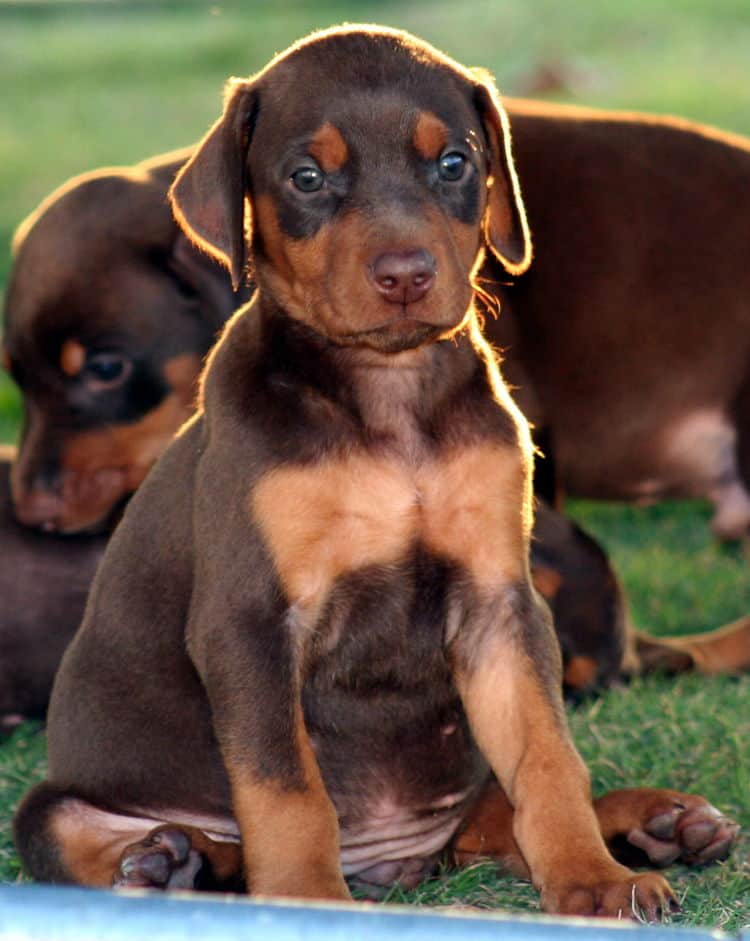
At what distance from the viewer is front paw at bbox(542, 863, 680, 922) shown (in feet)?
11.6

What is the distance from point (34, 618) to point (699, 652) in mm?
1992

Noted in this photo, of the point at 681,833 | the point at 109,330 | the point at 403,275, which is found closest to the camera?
the point at 403,275

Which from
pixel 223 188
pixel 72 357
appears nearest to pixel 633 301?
pixel 72 357

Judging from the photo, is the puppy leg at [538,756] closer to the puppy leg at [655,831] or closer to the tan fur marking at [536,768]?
the tan fur marking at [536,768]

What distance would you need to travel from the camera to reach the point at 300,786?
362 centimetres

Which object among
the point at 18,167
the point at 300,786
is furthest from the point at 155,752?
the point at 18,167

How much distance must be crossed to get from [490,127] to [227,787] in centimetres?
155

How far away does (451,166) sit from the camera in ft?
12.5

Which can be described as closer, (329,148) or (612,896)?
(612,896)

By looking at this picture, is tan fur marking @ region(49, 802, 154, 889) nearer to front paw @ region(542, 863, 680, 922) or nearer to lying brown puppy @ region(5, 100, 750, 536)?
front paw @ region(542, 863, 680, 922)

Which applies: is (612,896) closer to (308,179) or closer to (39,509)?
(308,179)

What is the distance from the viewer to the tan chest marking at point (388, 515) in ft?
12.1

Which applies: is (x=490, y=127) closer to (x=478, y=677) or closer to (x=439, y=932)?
(x=478, y=677)

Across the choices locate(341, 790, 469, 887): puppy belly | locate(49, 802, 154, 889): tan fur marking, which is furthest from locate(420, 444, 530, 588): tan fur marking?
locate(49, 802, 154, 889): tan fur marking
